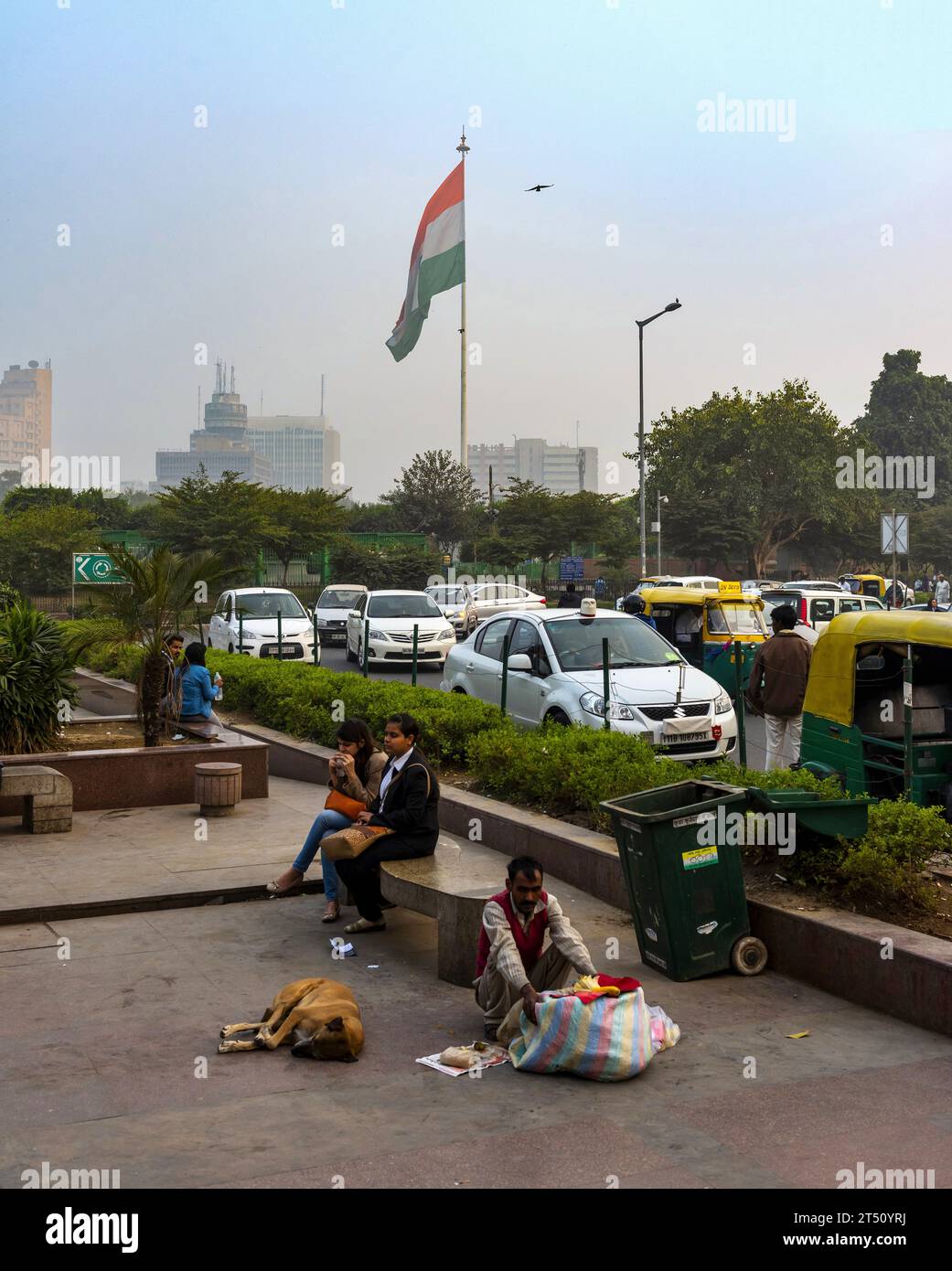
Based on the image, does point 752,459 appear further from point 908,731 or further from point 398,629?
point 908,731

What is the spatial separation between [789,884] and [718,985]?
87 centimetres

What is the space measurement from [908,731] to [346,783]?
3846mm

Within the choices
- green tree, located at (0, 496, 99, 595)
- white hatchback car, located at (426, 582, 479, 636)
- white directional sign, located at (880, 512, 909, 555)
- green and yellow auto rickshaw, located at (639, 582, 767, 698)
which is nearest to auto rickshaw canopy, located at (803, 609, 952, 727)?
green and yellow auto rickshaw, located at (639, 582, 767, 698)

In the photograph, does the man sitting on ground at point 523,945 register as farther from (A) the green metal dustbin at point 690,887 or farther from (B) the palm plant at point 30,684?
(B) the palm plant at point 30,684

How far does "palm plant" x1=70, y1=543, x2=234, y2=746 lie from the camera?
12844 mm

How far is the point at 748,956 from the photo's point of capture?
7188 mm

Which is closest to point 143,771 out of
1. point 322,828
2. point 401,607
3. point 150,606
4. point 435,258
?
point 150,606

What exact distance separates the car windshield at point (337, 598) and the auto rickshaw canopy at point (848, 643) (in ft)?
75.7

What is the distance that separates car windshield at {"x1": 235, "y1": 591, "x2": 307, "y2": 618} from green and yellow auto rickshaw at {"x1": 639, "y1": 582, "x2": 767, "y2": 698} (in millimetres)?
8976

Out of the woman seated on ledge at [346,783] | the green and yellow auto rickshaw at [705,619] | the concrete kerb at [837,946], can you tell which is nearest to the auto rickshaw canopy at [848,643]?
the concrete kerb at [837,946]

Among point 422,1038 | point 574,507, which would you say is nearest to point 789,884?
point 422,1038

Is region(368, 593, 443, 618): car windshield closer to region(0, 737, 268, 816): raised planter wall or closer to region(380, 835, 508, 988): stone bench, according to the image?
region(0, 737, 268, 816): raised planter wall

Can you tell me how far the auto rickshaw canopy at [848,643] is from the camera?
967cm
